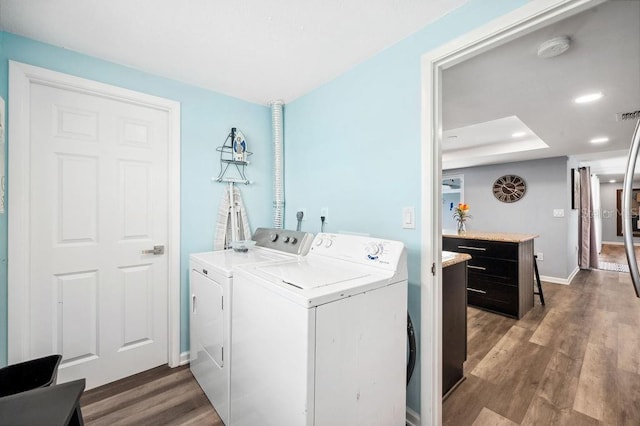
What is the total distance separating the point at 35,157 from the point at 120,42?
0.87m

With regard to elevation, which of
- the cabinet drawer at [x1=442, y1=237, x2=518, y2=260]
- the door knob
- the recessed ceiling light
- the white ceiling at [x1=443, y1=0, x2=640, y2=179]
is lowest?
the cabinet drawer at [x1=442, y1=237, x2=518, y2=260]

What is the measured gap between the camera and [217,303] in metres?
1.60

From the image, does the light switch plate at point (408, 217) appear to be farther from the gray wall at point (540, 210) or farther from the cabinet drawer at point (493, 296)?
the gray wall at point (540, 210)

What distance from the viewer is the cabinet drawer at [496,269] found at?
297 cm

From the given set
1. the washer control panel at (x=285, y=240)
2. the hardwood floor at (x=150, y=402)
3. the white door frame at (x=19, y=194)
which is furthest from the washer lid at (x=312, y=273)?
the white door frame at (x=19, y=194)

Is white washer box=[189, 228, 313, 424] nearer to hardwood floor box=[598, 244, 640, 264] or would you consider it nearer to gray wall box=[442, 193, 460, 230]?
gray wall box=[442, 193, 460, 230]

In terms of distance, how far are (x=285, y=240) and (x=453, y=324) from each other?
49.9 inches

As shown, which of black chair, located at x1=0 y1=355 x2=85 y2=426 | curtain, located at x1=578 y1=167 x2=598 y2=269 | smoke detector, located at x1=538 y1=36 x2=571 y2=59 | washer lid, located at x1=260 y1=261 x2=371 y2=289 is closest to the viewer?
black chair, located at x1=0 y1=355 x2=85 y2=426

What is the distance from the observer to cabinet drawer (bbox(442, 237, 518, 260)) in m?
2.96

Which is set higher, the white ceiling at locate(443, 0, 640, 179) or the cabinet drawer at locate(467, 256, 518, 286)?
the white ceiling at locate(443, 0, 640, 179)

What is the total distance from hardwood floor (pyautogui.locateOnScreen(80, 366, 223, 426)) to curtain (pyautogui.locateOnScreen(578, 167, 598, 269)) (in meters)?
6.82

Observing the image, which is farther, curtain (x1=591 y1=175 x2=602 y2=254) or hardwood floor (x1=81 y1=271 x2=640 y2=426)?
curtain (x1=591 y1=175 x2=602 y2=254)

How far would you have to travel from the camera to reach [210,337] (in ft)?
5.54

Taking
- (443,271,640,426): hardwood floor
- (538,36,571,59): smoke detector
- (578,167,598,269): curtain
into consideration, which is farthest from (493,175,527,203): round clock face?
(538,36,571,59): smoke detector
